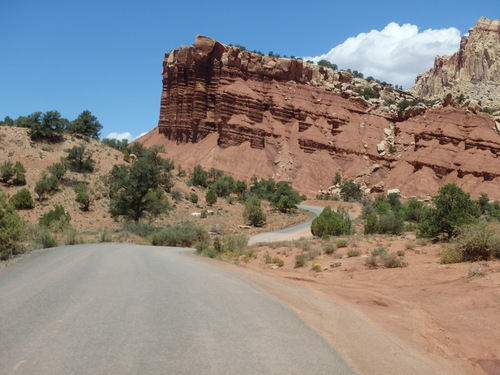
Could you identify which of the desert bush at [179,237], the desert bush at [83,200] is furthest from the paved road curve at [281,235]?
the desert bush at [83,200]

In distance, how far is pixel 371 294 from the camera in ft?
31.7

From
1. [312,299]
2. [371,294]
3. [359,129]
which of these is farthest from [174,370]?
[359,129]

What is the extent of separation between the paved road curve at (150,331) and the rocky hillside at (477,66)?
10931cm

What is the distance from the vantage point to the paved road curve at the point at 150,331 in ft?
13.6

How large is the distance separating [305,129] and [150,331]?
3136 inches

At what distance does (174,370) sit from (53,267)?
25.8 feet

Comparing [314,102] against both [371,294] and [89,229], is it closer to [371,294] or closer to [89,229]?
[89,229]

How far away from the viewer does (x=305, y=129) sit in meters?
82.7

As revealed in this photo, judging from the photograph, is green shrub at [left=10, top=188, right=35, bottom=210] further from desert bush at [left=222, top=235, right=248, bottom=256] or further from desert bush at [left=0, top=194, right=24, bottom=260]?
desert bush at [left=222, top=235, right=248, bottom=256]

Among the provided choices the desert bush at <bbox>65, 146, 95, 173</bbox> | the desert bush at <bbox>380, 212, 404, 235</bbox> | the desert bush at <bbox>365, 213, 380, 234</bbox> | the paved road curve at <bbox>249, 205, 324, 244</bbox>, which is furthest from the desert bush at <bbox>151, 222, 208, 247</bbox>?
the desert bush at <bbox>65, 146, 95, 173</bbox>

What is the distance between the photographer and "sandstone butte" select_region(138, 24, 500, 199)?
244 ft

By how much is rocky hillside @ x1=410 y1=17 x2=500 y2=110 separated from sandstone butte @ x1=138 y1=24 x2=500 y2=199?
95.8ft

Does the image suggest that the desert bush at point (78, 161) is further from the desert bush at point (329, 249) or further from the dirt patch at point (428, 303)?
the dirt patch at point (428, 303)

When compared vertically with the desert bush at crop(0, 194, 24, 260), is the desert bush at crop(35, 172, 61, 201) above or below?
above
